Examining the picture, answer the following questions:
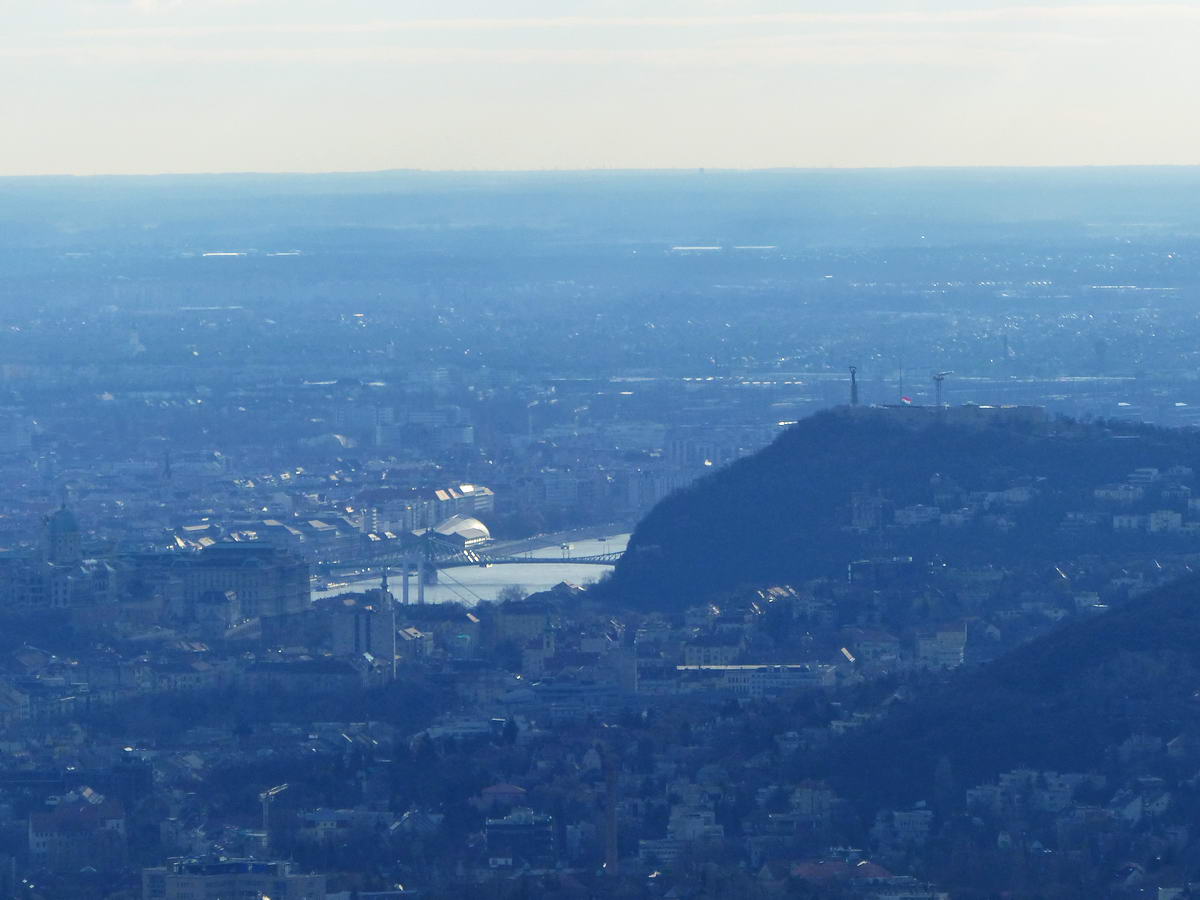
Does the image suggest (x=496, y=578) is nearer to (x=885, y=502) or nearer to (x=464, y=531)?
(x=885, y=502)

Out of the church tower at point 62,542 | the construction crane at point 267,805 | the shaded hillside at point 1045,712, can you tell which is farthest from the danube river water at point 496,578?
the construction crane at point 267,805

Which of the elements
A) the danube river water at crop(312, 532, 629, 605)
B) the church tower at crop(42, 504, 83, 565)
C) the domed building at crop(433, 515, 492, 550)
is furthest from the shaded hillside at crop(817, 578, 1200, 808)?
the domed building at crop(433, 515, 492, 550)

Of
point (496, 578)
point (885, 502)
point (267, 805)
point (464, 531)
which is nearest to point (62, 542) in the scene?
point (496, 578)

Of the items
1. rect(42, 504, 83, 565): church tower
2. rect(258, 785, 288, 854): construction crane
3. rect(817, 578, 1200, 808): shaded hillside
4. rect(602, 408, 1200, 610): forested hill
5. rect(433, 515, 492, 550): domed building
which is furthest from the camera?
rect(433, 515, 492, 550): domed building

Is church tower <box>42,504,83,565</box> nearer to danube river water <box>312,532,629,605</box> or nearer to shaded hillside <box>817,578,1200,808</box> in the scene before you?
danube river water <box>312,532,629,605</box>

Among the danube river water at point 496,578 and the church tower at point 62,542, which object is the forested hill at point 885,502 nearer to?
the danube river water at point 496,578

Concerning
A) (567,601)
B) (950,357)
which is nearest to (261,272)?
(950,357)

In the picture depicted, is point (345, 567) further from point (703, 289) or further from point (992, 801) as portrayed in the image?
point (703, 289)
